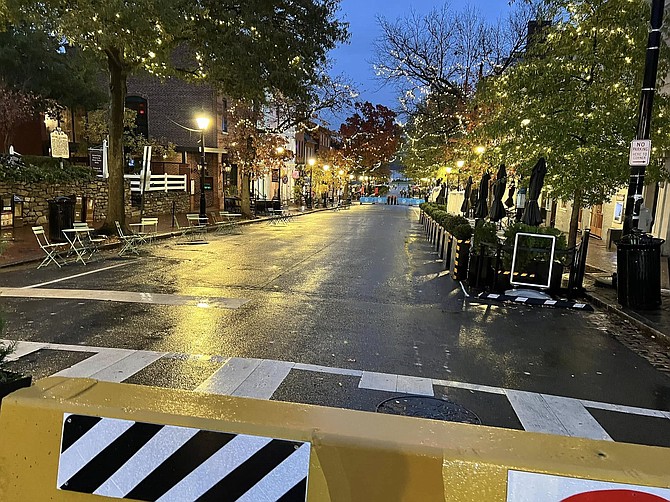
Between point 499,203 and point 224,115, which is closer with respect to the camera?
point 499,203

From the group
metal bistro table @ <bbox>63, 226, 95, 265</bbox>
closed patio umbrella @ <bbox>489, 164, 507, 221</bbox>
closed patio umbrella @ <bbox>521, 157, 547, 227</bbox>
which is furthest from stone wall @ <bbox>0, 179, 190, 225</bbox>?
closed patio umbrella @ <bbox>521, 157, 547, 227</bbox>

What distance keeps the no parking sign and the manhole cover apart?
265 centimetres

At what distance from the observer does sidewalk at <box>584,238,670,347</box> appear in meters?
7.18

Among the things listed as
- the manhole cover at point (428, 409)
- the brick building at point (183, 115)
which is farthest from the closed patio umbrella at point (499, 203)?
the brick building at point (183, 115)

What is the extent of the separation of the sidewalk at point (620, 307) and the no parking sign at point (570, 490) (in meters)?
6.34

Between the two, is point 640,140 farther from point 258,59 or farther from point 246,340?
point 258,59

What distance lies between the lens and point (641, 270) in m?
8.25

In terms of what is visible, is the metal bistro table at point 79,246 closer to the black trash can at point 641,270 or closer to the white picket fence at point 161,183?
the white picket fence at point 161,183

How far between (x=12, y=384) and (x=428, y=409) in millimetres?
3323

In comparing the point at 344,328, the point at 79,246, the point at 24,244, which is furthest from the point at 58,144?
the point at 344,328

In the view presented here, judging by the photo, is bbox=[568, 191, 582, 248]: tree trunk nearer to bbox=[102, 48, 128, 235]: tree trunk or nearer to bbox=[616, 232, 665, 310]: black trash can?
bbox=[616, 232, 665, 310]: black trash can

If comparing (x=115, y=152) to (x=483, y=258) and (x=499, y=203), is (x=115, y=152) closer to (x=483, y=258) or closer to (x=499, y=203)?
(x=499, y=203)

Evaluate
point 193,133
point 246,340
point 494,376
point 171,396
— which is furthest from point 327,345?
point 193,133

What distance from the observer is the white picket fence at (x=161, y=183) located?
2497 centimetres
